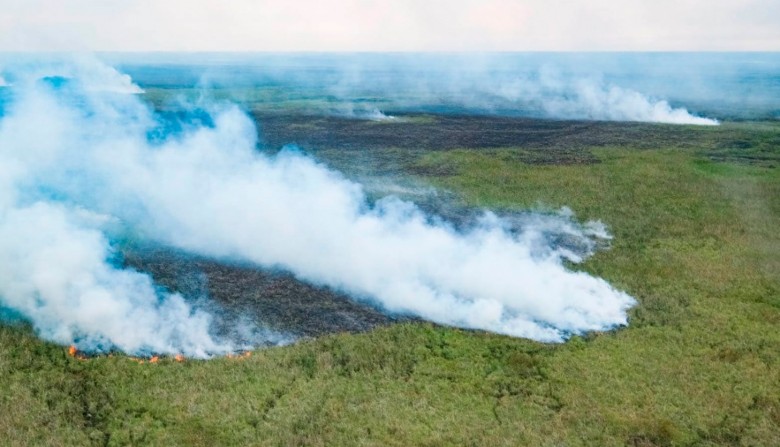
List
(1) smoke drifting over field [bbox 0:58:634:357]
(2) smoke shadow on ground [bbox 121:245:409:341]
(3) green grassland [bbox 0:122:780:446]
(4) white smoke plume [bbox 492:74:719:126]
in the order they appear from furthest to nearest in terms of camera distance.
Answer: (4) white smoke plume [bbox 492:74:719:126], (2) smoke shadow on ground [bbox 121:245:409:341], (1) smoke drifting over field [bbox 0:58:634:357], (3) green grassland [bbox 0:122:780:446]

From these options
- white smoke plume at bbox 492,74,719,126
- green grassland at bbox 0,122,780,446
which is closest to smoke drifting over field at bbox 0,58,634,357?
green grassland at bbox 0,122,780,446

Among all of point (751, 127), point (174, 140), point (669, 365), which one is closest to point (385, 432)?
point (669, 365)

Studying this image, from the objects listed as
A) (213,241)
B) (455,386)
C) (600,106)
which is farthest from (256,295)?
(600,106)

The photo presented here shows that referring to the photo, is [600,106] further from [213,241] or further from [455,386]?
[455,386]

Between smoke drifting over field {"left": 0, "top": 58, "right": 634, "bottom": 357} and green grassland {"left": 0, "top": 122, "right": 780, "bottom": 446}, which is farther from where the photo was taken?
smoke drifting over field {"left": 0, "top": 58, "right": 634, "bottom": 357}

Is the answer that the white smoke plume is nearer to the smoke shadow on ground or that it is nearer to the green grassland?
the green grassland

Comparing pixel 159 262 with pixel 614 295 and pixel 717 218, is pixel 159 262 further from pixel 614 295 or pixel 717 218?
pixel 717 218
